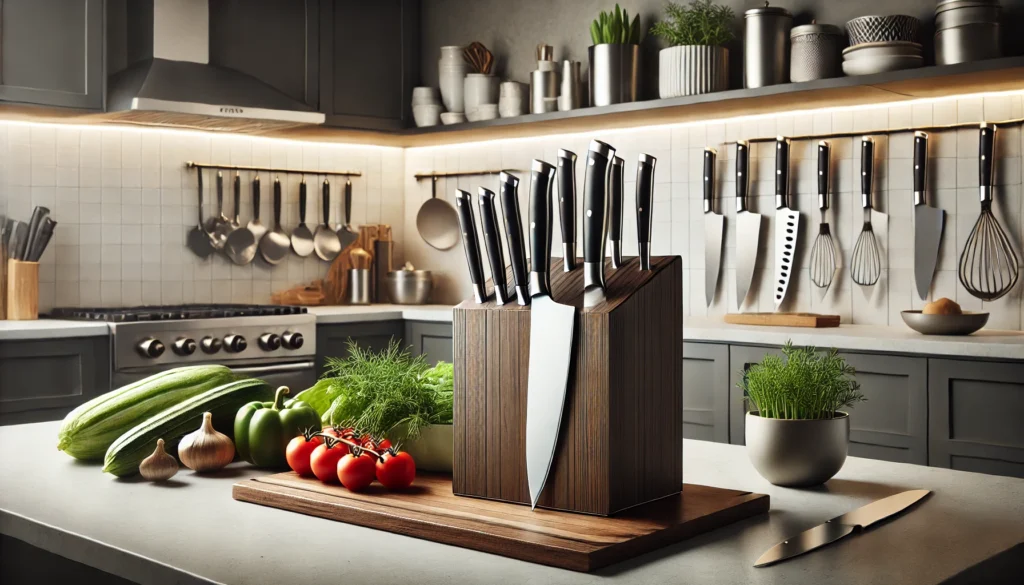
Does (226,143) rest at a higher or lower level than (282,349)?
higher

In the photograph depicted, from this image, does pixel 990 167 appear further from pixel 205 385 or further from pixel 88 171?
pixel 88 171

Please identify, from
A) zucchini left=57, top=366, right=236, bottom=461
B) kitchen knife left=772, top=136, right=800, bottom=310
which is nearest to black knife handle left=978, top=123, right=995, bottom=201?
kitchen knife left=772, top=136, right=800, bottom=310

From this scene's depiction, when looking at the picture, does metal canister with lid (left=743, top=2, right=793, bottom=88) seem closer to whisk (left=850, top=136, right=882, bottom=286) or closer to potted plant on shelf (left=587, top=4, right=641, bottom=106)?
whisk (left=850, top=136, right=882, bottom=286)

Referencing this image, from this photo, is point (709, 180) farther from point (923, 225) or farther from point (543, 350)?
point (543, 350)

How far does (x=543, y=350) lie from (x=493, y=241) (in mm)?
139

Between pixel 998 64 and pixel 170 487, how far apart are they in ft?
8.48

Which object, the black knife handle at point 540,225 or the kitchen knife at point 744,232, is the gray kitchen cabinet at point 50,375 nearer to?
the kitchen knife at point 744,232

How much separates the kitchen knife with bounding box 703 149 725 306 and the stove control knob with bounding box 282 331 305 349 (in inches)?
60.9

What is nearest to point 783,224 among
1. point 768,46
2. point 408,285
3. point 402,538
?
point 768,46

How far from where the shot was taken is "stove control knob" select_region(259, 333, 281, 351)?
3893 mm

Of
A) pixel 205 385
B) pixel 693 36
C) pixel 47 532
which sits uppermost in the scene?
pixel 693 36

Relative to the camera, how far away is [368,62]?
4566mm

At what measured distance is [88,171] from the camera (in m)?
4.09

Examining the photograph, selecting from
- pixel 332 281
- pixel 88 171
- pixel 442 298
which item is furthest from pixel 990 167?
pixel 88 171
